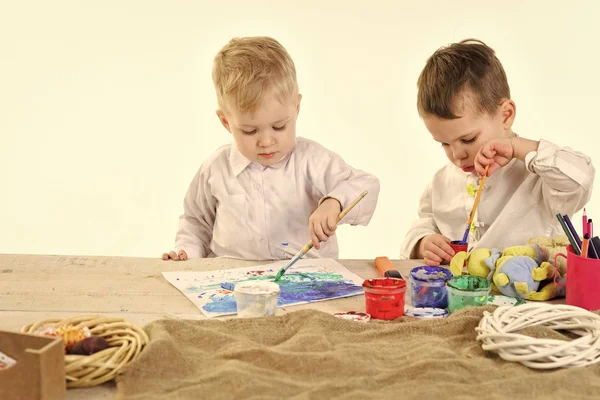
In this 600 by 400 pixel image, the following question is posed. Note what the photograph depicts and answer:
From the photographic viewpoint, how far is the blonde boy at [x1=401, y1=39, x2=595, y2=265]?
5.85 feet

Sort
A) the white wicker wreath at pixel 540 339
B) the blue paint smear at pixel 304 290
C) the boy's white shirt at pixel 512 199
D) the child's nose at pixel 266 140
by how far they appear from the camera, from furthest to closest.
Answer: the child's nose at pixel 266 140, the boy's white shirt at pixel 512 199, the blue paint smear at pixel 304 290, the white wicker wreath at pixel 540 339

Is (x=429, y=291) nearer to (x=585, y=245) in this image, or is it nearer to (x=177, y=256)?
(x=585, y=245)

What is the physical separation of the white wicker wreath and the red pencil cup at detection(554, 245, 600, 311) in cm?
14

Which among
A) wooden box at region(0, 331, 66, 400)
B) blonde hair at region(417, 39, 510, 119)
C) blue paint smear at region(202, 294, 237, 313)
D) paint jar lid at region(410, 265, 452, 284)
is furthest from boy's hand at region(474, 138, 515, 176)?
wooden box at region(0, 331, 66, 400)

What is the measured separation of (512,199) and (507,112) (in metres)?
0.23

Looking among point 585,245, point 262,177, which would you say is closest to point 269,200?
point 262,177

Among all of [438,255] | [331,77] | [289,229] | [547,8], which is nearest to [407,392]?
[438,255]

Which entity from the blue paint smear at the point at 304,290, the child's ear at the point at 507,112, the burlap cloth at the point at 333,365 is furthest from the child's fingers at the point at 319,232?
the child's ear at the point at 507,112

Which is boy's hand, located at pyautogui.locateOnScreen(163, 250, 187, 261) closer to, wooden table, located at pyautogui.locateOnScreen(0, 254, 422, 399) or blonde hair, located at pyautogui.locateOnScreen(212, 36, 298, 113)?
wooden table, located at pyautogui.locateOnScreen(0, 254, 422, 399)

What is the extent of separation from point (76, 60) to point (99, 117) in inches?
11.9

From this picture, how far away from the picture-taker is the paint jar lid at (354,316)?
1358 millimetres

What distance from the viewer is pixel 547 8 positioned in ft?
12.0

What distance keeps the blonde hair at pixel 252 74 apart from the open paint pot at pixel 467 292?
2.38 feet

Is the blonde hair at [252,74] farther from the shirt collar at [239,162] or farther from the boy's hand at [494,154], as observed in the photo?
the boy's hand at [494,154]
